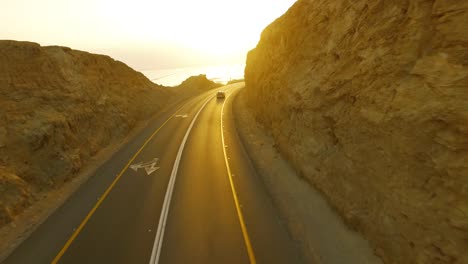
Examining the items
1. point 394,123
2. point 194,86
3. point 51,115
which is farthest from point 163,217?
point 194,86

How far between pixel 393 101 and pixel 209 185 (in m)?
10.7

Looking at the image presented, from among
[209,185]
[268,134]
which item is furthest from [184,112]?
[209,185]

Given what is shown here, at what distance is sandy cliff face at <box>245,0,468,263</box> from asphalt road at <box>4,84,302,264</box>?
11.0ft

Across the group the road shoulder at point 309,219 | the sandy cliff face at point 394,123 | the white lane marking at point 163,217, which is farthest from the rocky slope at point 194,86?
the sandy cliff face at point 394,123

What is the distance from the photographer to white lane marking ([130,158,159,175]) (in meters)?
19.0

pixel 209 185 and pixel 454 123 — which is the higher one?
pixel 454 123

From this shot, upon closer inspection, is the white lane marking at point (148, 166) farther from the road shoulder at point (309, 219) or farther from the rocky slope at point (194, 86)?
the rocky slope at point (194, 86)

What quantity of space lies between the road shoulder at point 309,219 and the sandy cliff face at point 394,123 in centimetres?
53

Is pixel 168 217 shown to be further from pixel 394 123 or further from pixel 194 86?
pixel 194 86

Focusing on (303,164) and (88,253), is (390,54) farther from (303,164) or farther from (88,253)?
(88,253)

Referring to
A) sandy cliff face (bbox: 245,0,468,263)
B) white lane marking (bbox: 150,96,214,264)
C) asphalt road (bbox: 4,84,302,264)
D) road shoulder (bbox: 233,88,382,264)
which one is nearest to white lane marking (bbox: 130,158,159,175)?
asphalt road (bbox: 4,84,302,264)

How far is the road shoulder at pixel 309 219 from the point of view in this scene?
10.3m

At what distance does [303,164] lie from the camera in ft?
51.8

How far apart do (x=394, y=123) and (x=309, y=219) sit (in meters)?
5.73
